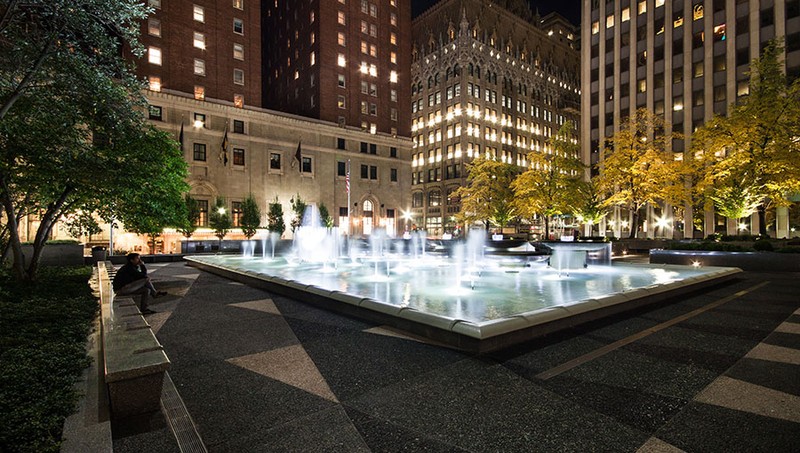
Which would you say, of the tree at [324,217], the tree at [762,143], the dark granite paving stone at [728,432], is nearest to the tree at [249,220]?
the tree at [324,217]

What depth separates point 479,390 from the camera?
14.5 ft

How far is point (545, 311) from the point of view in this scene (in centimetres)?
681

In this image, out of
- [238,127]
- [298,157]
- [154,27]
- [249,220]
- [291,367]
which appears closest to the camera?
[291,367]

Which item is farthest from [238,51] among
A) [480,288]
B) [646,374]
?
[646,374]

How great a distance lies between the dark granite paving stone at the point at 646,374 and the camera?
4461 mm

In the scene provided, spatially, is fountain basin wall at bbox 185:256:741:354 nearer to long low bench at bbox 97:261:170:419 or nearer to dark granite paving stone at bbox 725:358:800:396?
dark granite paving stone at bbox 725:358:800:396

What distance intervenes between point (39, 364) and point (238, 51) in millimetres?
56013

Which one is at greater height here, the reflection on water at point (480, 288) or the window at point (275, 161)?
the window at point (275, 161)

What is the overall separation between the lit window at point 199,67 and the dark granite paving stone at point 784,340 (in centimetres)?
5604

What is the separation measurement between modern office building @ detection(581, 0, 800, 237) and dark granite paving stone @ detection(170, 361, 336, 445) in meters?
53.2

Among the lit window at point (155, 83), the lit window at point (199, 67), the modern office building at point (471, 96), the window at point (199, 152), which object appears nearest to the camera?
the lit window at point (155, 83)

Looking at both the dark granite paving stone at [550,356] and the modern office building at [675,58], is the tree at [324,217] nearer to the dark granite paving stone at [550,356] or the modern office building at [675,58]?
the modern office building at [675,58]

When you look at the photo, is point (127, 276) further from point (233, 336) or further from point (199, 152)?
point (199, 152)

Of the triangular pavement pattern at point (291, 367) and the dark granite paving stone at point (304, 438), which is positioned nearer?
the dark granite paving stone at point (304, 438)
